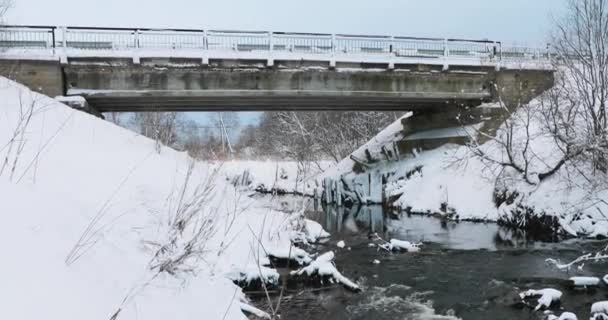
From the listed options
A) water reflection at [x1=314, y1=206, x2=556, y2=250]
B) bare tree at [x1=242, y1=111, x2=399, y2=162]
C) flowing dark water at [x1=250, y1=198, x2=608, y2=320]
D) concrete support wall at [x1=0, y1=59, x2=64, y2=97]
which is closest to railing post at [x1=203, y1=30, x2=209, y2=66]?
concrete support wall at [x1=0, y1=59, x2=64, y2=97]

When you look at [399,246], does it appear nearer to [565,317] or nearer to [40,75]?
[565,317]

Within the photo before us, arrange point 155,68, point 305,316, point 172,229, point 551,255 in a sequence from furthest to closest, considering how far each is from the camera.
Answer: point 155,68 → point 551,255 → point 305,316 → point 172,229

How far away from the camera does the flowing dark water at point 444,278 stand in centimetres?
866

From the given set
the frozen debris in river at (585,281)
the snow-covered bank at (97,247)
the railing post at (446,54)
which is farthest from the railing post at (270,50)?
the frozen debris in river at (585,281)

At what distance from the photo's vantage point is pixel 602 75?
1811cm

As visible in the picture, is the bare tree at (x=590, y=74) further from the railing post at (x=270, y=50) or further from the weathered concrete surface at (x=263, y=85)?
the railing post at (x=270, y=50)

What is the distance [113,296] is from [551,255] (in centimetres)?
1320

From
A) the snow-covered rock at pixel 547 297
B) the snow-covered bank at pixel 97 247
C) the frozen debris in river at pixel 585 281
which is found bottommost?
the frozen debris in river at pixel 585 281

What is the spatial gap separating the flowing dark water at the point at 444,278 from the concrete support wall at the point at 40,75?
40.1 feet

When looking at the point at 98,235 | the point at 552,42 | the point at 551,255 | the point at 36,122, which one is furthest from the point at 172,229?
the point at 552,42

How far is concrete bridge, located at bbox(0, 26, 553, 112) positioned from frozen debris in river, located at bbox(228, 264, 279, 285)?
513 inches

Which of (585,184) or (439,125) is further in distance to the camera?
(439,125)

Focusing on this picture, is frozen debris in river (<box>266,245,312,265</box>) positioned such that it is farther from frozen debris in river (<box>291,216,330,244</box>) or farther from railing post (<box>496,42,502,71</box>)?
railing post (<box>496,42,502,71</box>)

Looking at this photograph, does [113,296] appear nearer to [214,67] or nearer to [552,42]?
[214,67]
